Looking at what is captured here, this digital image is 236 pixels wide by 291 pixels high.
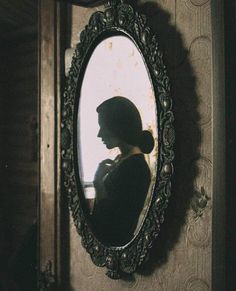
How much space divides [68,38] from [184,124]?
0.90 metres

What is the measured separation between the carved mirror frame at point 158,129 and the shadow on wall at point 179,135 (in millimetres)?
33

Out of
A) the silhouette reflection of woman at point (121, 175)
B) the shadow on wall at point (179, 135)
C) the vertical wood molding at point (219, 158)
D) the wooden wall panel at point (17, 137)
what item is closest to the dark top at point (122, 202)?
the silhouette reflection of woman at point (121, 175)

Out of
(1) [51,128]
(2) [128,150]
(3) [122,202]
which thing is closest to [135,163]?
(2) [128,150]

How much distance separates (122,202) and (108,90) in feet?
1.56

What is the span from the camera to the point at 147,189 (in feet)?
5.10

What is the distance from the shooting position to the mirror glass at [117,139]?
5.16 feet

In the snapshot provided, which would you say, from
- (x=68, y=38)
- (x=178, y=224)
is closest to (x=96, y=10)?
(x=68, y=38)

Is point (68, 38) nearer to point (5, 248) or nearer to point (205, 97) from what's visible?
point (205, 97)

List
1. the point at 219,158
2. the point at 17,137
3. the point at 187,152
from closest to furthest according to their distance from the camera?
the point at 219,158 → the point at 187,152 → the point at 17,137

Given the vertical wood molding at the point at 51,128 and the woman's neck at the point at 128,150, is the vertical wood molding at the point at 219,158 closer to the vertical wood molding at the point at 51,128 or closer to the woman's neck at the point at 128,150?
the woman's neck at the point at 128,150

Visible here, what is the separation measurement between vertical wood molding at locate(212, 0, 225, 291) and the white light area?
0.30 m

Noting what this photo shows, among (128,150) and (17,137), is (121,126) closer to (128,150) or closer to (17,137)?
(128,150)

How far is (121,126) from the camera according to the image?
5.56 feet

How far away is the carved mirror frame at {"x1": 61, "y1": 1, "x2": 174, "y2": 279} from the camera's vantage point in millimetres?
1487
